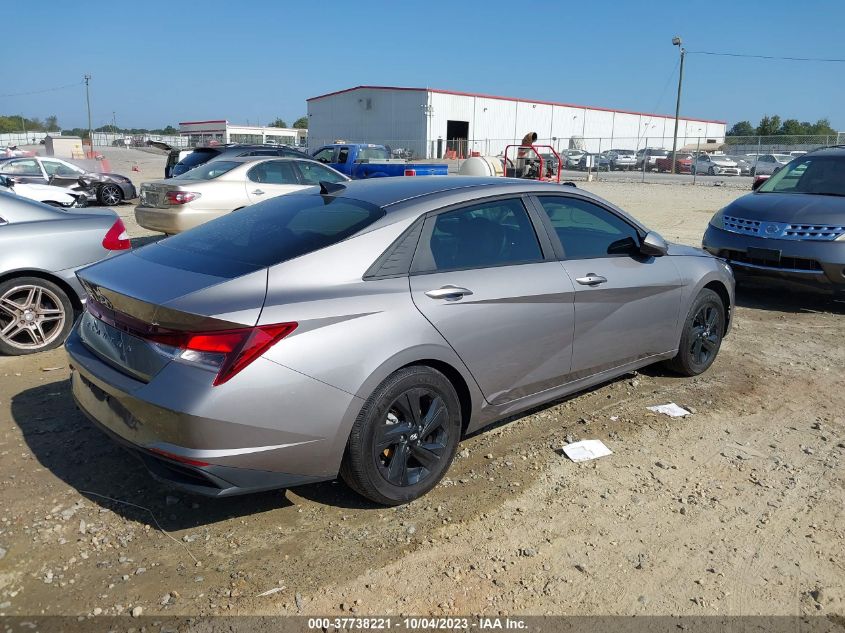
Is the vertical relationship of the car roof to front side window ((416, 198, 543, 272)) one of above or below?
above

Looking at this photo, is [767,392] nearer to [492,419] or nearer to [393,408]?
[492,419]

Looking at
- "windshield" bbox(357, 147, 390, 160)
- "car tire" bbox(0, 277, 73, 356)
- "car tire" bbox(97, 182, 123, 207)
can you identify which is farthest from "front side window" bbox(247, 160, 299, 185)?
"windshield" bbox(357, 147, 390, 160)

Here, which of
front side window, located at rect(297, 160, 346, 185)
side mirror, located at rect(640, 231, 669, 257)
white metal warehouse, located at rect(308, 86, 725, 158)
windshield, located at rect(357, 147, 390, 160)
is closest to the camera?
side mirror, located at rect(640, 231, 669, 257)

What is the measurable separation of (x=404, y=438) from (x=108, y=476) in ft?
5.47

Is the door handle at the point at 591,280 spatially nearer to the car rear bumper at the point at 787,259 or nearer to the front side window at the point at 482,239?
the front side window at the point at 482,239

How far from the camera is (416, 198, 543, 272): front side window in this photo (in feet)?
11.9

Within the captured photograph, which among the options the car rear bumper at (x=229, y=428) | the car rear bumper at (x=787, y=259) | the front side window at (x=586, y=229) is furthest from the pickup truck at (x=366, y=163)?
the car rear bumper at (x=229, y=428)

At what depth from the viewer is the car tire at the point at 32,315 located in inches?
216

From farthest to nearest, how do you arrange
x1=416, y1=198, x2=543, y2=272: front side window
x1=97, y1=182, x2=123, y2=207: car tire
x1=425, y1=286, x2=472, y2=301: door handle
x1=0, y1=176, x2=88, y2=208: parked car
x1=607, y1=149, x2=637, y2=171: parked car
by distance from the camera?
x1=607, y1=149, x2=637, y2=171: parked car → x1=97, y1=182, x2=123, y2=207: car tire → x1=0, y1=176, x2=88, y2=208: parked car → x1=416, y1=198, x2=543, y2=272: front side window → x1=425, y1=286, x2=472, y2=301: door handle

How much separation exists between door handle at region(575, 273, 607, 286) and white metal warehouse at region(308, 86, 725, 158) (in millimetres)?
45059

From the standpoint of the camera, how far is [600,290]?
428cm

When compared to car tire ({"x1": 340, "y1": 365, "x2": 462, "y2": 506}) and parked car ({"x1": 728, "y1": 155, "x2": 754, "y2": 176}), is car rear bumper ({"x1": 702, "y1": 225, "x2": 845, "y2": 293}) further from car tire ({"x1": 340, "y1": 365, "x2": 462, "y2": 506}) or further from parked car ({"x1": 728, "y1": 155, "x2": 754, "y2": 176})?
parked car ({"x1": 728, "y1": 155, "x2": 754, "y2": 176})

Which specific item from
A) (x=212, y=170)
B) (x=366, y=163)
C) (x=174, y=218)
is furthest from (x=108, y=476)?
(x=366, y=163)

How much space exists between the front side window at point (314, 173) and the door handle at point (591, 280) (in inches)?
317
